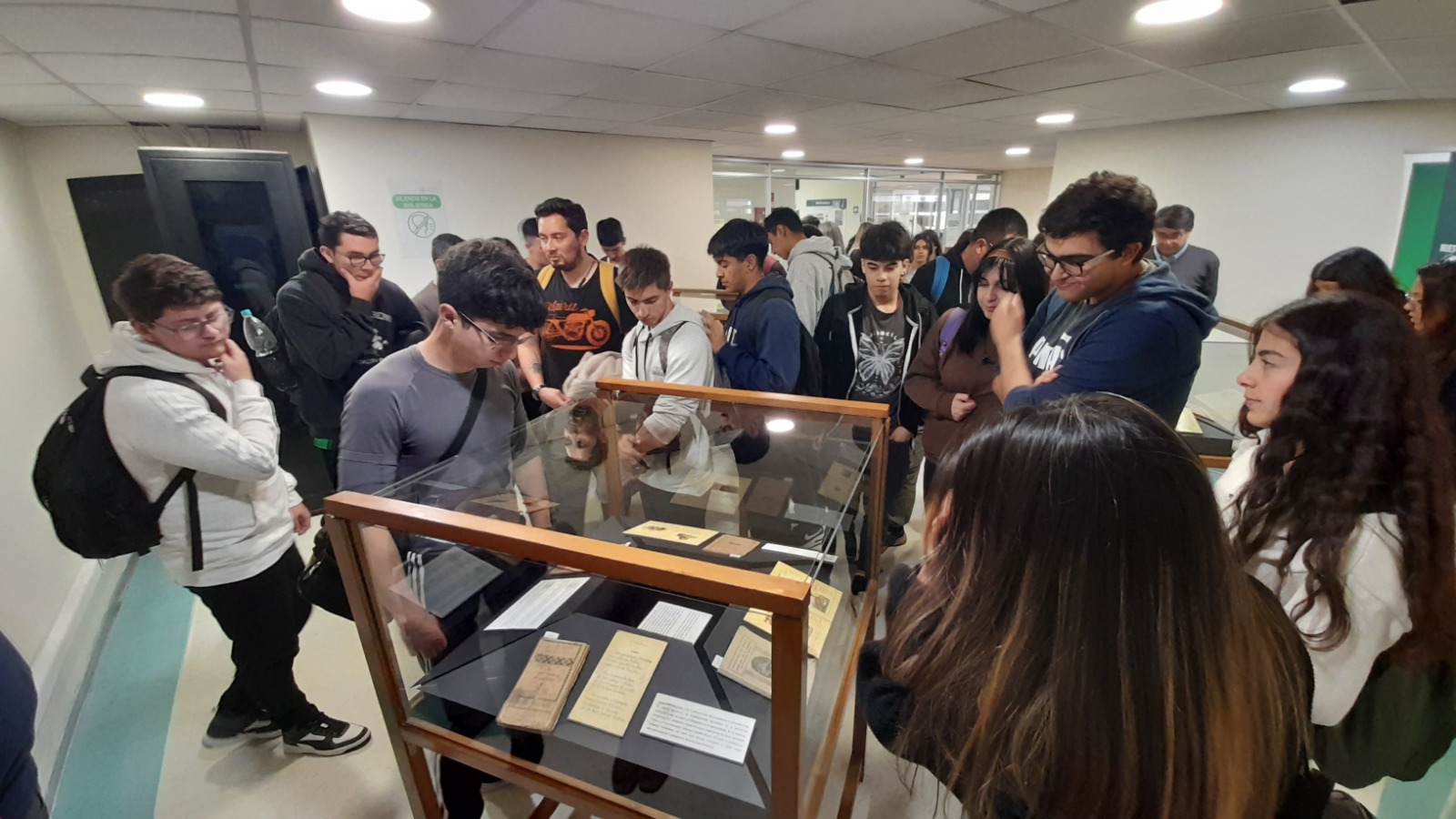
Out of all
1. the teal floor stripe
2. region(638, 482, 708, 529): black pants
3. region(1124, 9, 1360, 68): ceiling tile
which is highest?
region(1124, 9, 1360, 68): ceiling tile

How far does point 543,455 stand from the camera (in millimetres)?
1487

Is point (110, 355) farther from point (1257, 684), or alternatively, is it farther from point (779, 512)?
point (1257, 684)

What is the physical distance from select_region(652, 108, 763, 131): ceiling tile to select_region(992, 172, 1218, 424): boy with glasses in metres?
3.01

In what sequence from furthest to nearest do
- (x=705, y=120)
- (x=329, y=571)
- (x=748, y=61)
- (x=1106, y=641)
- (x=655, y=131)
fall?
1. (x=655, y=131)
2. (x=705, y=120)
3. (x=748, y=61)
4. (x=329, y=571)
5. (x=1106, y=641)

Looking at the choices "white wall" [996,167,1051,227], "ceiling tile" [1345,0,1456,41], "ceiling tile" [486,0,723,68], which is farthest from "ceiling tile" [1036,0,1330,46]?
"white wall" [996,167,1051,227]

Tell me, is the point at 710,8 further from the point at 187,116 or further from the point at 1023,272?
the point at 187,116

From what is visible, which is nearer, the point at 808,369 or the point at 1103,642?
the point at 1103,642

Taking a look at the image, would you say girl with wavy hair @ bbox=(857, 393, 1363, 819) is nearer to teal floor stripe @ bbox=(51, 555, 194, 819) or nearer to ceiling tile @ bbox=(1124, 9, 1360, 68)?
teal floor stripe @ bbox=(51, 555, 194, 819)

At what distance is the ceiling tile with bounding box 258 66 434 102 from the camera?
8.27 feet

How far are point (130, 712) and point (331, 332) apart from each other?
150 centimetres

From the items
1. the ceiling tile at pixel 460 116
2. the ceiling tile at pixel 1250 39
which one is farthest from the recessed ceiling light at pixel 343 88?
the ceiling tile at pixel 1250 39

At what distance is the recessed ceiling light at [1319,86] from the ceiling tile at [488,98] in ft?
13.6

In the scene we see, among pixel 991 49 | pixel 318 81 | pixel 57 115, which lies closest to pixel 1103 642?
pixel 991 49

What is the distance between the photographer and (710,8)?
6.13 ft
